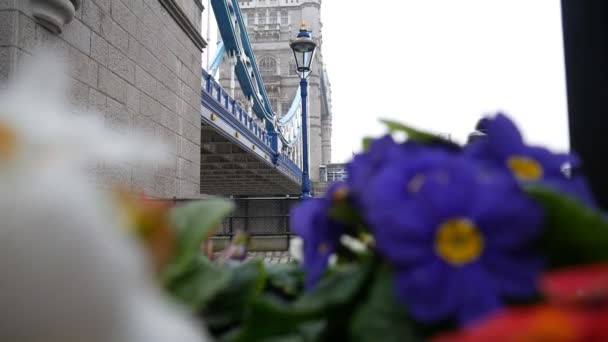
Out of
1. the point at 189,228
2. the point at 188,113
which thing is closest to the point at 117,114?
the point at 188,113

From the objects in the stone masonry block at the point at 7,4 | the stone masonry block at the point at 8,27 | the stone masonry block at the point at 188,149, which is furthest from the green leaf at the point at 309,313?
the stone masonry block at the point at 188,149

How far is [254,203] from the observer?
809 cm

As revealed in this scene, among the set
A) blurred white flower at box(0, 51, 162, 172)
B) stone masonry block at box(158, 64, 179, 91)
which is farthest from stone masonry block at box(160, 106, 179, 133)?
blurred white flower at box(0, 51, 162, 172)

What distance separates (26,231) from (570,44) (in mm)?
572

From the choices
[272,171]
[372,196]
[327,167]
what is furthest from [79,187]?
[327,167]

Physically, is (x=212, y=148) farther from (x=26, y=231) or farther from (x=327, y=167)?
(x=327, y=167)

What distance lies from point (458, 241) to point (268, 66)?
50.5 meters

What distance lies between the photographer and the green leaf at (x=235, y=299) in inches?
16.3

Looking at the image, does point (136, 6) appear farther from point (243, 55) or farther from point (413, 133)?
point (243, 55)

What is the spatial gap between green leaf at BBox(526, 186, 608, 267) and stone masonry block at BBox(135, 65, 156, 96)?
18.0 ft

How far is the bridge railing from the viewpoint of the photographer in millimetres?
11227

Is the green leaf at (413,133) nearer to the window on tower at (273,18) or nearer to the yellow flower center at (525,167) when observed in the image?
the yellow flower center at (525,167)

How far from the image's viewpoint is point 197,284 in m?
0.37

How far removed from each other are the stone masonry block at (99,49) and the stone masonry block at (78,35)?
0.22ft
